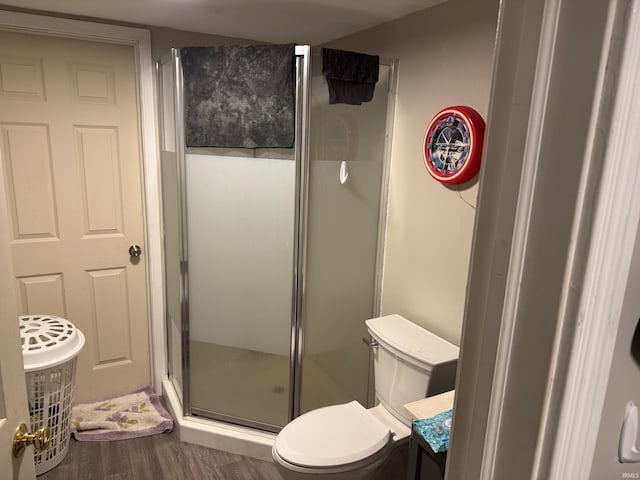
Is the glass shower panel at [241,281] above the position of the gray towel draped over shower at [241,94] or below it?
below

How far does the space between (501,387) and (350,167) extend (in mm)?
1726

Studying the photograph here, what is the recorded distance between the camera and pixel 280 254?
2.13m

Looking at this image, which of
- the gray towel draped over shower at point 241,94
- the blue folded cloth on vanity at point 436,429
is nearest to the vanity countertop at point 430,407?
the blue folded cloth on vanity at point 436,429

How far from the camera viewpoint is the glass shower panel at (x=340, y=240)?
6.83 ft

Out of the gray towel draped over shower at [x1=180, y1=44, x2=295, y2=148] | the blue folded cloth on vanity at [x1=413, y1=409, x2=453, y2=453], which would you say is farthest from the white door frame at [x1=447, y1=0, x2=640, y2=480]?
the gray towel draped over shower at [x1=180, y1=44, x2=295, y2=148]

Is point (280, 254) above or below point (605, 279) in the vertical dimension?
below

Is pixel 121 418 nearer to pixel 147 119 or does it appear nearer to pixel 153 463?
pixel 153 463

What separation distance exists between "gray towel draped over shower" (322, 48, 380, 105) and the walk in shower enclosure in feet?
0.13

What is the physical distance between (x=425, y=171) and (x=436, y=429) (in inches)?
45.2

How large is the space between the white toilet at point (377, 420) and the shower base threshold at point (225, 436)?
22.2 inches

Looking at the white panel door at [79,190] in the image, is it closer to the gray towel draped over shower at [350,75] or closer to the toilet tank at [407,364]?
the gray towel draped over shower at [350,75]

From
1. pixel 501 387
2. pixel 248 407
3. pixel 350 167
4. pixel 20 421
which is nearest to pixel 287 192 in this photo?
pixel 350 167

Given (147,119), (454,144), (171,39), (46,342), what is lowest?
(46,342)

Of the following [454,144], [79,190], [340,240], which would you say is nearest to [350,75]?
[454,144]
